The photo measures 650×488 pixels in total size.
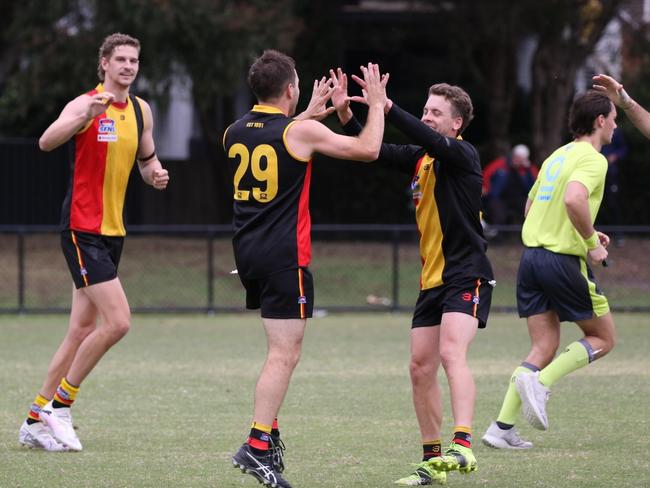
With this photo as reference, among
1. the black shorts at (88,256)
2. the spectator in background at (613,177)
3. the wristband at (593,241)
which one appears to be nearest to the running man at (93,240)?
the black shorts at (88,256)

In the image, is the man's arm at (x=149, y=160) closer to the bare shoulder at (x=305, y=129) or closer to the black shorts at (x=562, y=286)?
the bare shoulder at (x=305, y=129)

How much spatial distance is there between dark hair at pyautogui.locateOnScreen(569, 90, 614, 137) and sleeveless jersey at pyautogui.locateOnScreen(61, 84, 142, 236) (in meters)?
2.81

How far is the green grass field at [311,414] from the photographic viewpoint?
6848mm

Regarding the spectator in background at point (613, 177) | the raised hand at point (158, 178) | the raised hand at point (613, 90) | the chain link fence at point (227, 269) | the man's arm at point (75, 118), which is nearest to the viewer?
the man's arm at point (75, 118)

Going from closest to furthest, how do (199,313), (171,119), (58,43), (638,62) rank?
(199,313)
(58,43)
(638,62)
(171,119)

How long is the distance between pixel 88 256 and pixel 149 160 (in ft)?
2.64

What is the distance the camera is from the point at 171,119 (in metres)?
27.5

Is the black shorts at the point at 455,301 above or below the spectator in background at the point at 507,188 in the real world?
above

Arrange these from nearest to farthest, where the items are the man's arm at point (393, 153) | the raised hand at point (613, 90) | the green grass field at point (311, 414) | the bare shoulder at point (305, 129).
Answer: the bare shoulder at point (305, 129), the green grass field at point (311, 414), the man's arm at point (393, 153), the raised hand at point (613, 90)

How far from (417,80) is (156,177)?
795 inches

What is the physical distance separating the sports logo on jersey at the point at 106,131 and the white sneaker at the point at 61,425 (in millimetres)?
1693

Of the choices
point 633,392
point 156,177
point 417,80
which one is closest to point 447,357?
point 156,177

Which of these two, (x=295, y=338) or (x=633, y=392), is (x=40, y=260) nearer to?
(x=633, y=392)

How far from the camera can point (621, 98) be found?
7438 millimetres
